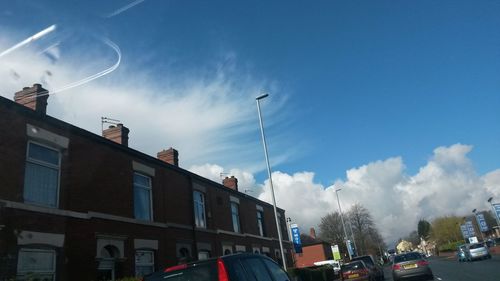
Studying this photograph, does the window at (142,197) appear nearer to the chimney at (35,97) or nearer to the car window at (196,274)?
the chimney at (35,97)

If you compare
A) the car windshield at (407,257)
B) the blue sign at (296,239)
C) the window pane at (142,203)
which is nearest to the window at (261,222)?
the blue sign at (296,239)

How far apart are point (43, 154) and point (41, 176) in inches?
28.7

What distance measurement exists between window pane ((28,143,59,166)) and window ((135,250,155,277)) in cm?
515

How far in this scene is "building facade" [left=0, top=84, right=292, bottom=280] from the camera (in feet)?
40.4

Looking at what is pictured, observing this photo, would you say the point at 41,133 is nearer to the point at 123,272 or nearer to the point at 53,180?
the point at 53,180

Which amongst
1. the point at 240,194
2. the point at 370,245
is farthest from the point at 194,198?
the point at 370,245

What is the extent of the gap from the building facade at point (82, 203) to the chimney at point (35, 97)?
0.03 meters

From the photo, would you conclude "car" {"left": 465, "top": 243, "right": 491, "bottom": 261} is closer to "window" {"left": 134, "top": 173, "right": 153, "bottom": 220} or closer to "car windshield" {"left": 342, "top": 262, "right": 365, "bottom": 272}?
"car windshield" {"left": 342, "top": 262, "right": 365, "bottom": 272}

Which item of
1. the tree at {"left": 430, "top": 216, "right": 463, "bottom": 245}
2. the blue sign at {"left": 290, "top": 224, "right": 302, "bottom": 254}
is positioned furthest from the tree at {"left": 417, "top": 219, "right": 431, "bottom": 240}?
the blue sign at {"left": 290, "top": 224, "right": 302, "bottom": 254}

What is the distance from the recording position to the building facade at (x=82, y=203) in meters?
12.3

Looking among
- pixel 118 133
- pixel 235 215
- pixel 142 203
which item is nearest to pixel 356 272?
pixel 235 215

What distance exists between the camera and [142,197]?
1888cm

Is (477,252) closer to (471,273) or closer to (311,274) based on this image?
(471,273)

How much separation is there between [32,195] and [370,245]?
335 ft
